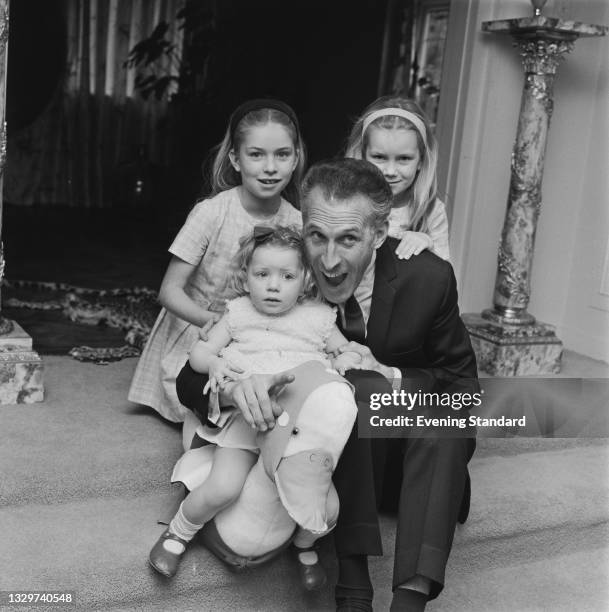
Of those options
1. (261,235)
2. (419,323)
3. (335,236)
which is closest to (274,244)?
(261,235)

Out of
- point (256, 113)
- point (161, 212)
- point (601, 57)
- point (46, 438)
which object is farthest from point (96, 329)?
point (161, 212)

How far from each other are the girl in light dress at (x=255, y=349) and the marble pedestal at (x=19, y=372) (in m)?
0.88

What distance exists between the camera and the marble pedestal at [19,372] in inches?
119

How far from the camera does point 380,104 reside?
2.95 meters

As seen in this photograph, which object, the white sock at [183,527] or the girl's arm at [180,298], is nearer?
the white sock at [183,527]

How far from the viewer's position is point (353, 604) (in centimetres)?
226

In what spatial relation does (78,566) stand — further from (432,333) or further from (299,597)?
(432,333)

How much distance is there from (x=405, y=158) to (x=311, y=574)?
1258mm

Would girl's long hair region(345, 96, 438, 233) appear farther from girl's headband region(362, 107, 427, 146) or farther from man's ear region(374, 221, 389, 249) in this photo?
man's ear region(374, 221, 389, 249)

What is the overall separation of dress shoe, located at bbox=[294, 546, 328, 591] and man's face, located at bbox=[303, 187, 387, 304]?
2.25 feet

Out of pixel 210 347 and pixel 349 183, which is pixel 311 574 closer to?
pixel 210 347

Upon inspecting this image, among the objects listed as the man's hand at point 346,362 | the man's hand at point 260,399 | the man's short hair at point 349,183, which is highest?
the man's short hair at point 349,183

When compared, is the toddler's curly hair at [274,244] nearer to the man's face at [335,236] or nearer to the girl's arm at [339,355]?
the man's face at [335,236]

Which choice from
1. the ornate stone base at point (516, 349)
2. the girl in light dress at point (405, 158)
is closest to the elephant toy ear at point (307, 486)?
the girl in light dress at point (405, 158)
